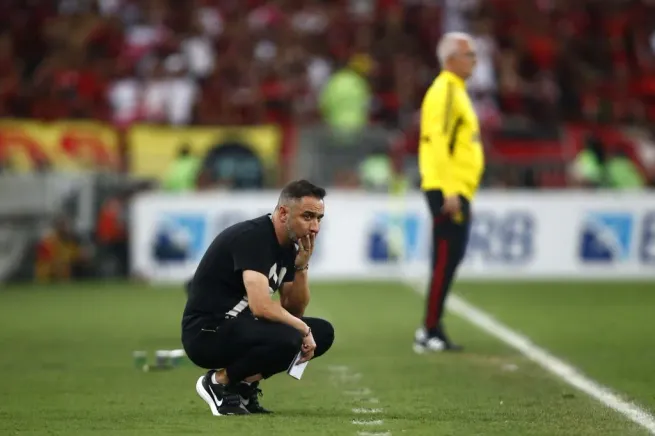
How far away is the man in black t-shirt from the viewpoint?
671 cm

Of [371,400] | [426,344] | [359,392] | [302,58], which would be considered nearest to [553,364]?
[426,344]

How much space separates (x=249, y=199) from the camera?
58.1 ft

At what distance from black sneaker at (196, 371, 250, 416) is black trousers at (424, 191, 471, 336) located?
3.40 metres

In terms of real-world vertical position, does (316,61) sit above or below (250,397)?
above

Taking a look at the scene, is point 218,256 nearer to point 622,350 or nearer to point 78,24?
point 622,350

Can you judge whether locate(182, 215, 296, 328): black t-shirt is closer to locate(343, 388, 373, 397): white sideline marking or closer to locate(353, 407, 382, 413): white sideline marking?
locate(353, 407, 382, 413): white sideline marking

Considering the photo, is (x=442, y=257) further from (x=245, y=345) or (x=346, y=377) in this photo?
(x=245, y=345)

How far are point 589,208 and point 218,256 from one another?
11.7m

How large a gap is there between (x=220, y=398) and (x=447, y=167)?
3.66 m

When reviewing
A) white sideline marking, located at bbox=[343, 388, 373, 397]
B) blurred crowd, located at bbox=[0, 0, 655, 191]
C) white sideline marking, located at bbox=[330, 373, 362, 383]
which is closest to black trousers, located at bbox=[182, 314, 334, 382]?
white sideline marking, located at bbox=[343, 388, 373, 397]

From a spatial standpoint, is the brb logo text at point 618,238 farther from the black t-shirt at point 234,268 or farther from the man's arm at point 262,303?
the man's arm at point 262,303

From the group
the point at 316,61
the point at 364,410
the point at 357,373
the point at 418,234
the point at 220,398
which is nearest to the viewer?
the point at 220,398

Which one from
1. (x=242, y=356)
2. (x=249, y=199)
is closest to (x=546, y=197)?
(x=249, y=199)

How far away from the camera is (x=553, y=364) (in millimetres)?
9383
